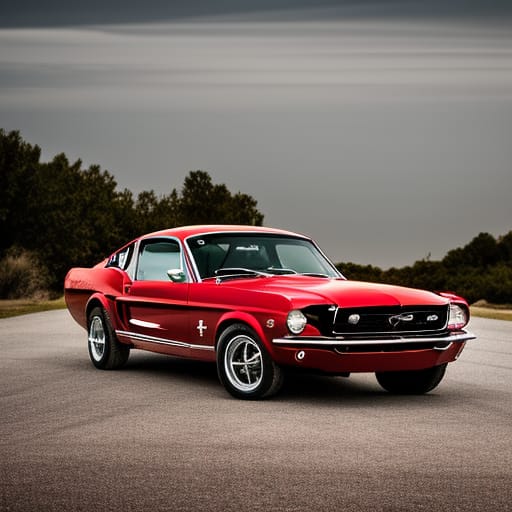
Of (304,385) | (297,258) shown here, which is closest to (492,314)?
(297,258)

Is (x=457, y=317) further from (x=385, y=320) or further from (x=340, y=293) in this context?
(x=340, y=293)

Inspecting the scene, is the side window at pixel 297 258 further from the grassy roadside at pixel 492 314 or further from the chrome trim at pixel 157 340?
the grassy roadside at pixel 492 314

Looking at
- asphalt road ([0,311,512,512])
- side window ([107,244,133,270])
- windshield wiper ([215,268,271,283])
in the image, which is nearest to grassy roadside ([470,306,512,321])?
side window ([107,244,133,270])

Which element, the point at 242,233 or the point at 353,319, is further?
the point at 242,233

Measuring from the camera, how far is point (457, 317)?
30.1 ft

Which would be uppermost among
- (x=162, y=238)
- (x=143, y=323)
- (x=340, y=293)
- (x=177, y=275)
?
(x=162, y=238)

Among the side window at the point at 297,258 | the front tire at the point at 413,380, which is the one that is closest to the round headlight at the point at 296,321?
the front tire at the point at 413,380

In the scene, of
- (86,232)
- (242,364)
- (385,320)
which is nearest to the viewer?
(385,320)

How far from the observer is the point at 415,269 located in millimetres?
61719

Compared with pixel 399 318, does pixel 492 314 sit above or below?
below

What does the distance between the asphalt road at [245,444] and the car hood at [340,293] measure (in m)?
0.93

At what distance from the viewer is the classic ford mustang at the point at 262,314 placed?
→ 834 cm

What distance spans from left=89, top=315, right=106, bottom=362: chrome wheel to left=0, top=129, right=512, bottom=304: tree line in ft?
91.8

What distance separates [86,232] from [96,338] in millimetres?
57789
